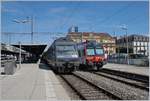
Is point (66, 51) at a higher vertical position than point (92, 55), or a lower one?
higher

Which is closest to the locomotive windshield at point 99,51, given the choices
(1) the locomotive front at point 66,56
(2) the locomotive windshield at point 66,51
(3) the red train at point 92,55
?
(3) the red train at point 92,55

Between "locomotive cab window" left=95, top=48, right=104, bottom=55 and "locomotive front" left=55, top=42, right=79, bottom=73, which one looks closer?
"locomotive front" left=55, top=42, right=79, bottom=73

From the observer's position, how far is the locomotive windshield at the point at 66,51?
30.6 metres

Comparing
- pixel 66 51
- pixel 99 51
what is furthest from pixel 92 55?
pixel 66 51

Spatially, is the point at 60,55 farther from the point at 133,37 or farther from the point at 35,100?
the point at 133,37

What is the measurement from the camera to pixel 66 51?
30.8 metres

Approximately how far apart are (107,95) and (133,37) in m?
124

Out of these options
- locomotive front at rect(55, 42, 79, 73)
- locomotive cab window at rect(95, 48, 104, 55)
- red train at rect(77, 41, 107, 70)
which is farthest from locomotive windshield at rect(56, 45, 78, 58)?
locomotive cab window at rect(95, 48, 104, 55)

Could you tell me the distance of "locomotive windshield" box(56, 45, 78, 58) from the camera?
3058 centimetres

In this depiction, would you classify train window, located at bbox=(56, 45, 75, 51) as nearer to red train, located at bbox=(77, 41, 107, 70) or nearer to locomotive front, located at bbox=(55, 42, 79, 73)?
locomotive front, located at bbox=(55, 42, 79, 73)

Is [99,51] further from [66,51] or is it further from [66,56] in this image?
[66,56]

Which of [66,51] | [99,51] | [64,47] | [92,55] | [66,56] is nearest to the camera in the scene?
[66,56]

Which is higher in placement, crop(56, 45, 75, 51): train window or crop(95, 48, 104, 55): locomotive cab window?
crop(56, 45, 75, 51): train window

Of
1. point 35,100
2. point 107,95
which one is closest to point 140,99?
point 107,95
